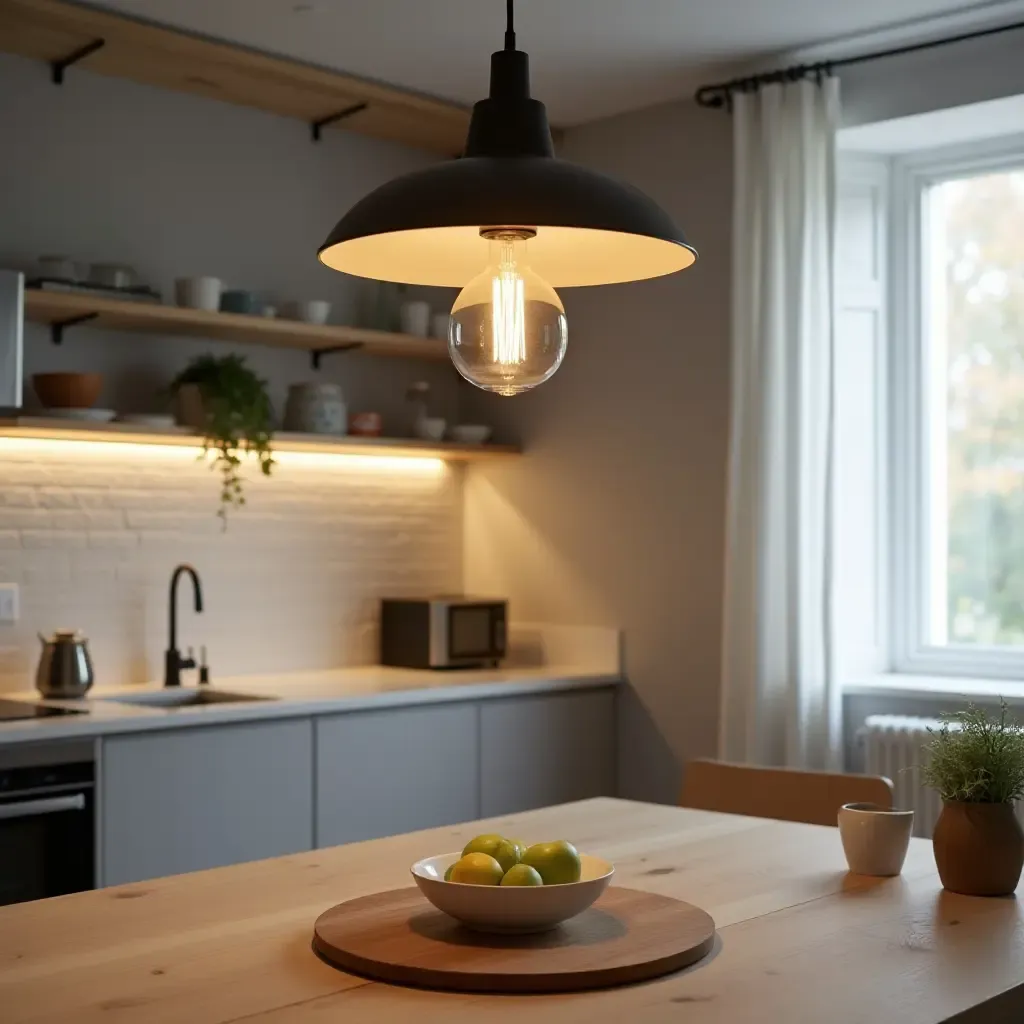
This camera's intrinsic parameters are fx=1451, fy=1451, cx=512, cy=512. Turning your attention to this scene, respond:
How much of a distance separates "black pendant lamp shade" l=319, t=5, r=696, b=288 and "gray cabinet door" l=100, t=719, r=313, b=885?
5.24 ft

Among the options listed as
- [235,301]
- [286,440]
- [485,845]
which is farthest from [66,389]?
[485,845]

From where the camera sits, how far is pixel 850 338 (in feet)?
13.5

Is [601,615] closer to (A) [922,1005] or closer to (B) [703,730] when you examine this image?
(B) [703,730]

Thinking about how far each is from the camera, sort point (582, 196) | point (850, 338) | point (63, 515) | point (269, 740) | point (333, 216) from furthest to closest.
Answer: point (333, 216)
point (850, 338)
point (63, 515)
point (269, 740)
point (582, 196)

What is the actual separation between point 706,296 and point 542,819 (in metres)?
2.17

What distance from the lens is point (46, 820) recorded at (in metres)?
3.12

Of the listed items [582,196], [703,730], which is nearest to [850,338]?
[703,730]

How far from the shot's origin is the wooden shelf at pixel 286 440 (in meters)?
3.56

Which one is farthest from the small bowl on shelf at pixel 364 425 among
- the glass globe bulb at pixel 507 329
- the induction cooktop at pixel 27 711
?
the glass globe bulb at pixel 507 329

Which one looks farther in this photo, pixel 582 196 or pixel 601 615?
pixel 601 615

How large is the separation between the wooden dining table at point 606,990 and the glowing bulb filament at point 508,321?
0.76 m

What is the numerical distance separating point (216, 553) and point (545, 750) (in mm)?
1104

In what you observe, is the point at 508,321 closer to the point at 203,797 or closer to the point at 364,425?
the point at 203,797

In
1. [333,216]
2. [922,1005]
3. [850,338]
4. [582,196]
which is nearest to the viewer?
[922,1005]
